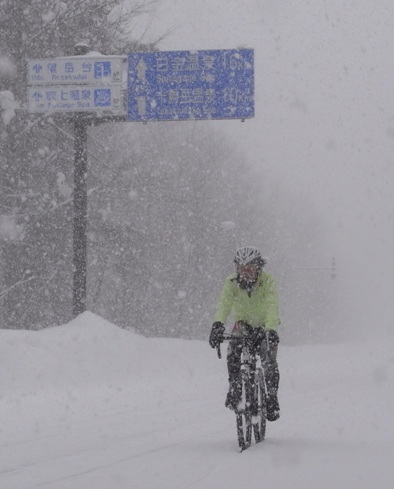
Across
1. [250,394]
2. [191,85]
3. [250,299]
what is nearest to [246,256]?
[250,299]

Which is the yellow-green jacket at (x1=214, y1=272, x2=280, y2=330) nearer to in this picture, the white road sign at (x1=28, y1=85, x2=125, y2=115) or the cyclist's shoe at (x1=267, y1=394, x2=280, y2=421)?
the cyclist's shoe at (x1=267, y1=394, x2=280, y2=421)

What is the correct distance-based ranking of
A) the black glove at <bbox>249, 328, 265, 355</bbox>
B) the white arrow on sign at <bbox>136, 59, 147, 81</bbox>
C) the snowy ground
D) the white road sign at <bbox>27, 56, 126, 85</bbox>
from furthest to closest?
the white arrow on sign at <bbox>136, 59, 147, 81</bbox>
the white road sign at <bbox>27, 56, 126, 85</bbox>
the black glove at <bbox>249, 328, 265, 355</bbox>
the snowy ground

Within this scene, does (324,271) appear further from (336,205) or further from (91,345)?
(91,345)

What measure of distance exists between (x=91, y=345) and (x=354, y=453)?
935cm

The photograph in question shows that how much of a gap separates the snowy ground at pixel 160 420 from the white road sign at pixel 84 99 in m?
4.56

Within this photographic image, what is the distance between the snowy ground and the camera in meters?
6.96

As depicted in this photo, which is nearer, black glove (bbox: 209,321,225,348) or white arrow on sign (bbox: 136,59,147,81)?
black glove (bbox: 209,321,225,348)

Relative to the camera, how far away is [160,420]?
1084 centimetres

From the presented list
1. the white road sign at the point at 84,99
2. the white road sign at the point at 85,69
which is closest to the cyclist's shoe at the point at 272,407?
the white road sign at the point at 84,99

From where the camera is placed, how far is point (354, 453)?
818 cm

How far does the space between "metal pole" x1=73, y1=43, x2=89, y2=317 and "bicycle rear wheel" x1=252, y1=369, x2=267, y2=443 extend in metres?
11.3

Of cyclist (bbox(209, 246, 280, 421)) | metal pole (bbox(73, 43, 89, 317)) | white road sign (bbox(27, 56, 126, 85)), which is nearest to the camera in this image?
cyclist (bbox(209, 246, 280, 421))

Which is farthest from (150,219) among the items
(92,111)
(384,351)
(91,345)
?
(91,345)

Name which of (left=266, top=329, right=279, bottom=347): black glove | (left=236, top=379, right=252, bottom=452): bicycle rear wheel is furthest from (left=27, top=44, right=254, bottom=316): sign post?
(left=266, top=329, right=279, bottom=347): black glove
